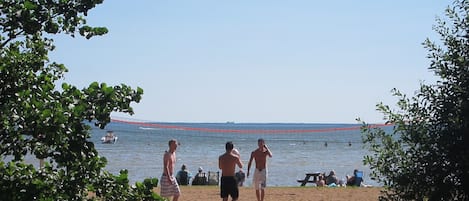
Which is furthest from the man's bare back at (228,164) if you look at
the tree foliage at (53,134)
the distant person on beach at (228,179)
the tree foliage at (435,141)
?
the tree foliage at (53,134)

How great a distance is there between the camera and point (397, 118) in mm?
7164

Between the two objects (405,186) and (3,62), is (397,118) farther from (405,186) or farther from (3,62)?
(3,62)

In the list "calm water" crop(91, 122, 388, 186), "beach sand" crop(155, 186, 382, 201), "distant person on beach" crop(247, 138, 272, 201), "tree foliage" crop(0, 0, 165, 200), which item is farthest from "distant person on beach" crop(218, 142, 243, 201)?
"tree foliage" crop(0, 0, 165, 200)

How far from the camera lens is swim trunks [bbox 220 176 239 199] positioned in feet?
41.1

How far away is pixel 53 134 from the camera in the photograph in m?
2.88

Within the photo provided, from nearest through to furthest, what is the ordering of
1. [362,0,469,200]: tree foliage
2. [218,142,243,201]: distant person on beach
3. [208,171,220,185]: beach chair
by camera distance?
[362,0,469,200]: tree foliage < [218,142,243,201]: distant person on beach < [208,171,220,185]: beach chair

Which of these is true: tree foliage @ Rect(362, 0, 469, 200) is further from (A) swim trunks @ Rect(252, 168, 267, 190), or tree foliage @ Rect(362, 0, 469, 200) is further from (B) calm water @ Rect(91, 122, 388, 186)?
(A) swim trunks @ Rect(252, 168, 267, 190)

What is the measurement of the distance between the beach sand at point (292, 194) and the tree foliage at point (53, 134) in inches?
488

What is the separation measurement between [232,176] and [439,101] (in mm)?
6289

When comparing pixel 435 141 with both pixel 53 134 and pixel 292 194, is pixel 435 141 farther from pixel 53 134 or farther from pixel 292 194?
pixel 292 194

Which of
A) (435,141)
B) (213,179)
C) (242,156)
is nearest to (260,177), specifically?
(435,141)

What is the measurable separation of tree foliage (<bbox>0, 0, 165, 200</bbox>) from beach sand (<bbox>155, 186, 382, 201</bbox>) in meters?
12.4

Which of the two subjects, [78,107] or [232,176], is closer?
[78,107]

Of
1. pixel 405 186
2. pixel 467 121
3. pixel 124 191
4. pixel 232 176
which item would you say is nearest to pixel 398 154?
pixel 405 186
